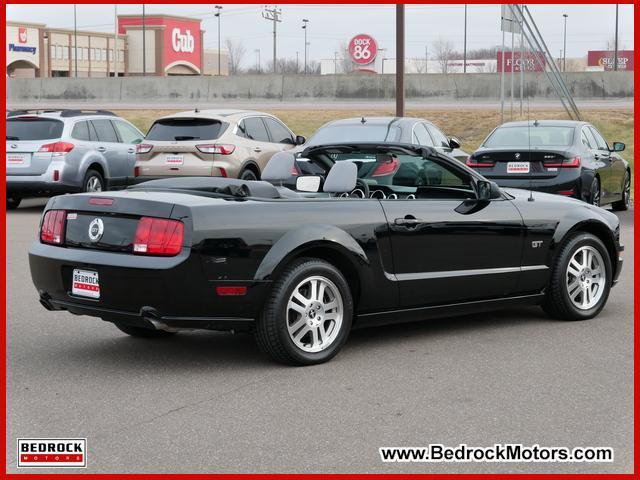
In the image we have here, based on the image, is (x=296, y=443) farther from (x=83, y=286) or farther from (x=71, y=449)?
(x=83, y=286)

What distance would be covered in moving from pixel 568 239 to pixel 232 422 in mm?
3712

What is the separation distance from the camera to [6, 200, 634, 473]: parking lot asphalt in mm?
4801

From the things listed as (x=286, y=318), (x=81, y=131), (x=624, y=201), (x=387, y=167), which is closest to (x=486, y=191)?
(x=387, y=167)

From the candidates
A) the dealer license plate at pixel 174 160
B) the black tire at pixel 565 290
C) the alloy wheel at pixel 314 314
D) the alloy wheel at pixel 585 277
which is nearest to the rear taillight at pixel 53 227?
the alloy wheel at pixel 314 314

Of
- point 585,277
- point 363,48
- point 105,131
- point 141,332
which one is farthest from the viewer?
point 363,48

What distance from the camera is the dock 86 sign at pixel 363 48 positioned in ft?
330

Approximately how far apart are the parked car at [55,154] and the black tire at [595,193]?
7.98 meters

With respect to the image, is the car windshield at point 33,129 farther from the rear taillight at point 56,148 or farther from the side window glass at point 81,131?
the side window glass at point 81,131

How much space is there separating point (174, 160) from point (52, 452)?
40.6ft

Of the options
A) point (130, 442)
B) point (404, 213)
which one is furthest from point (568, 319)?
point (130, 442)

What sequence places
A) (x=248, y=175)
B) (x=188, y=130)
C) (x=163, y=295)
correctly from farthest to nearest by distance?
(x=248, y=175) → (x=188, y=130) → (x=163, y=295)

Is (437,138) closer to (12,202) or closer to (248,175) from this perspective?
(248,175)

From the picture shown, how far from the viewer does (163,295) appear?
607 centimetres

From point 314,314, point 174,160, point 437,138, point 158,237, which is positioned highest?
point 437,138
